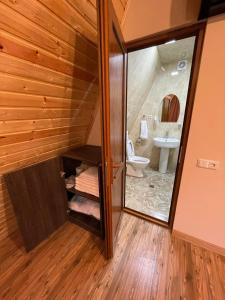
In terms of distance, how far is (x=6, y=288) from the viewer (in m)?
1.22

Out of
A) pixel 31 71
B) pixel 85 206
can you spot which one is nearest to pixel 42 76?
pixel 31 71

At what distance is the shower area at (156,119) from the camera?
7.61 ft

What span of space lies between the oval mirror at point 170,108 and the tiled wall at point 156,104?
0.06 meters

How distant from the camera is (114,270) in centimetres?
135

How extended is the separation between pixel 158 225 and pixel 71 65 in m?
1.94

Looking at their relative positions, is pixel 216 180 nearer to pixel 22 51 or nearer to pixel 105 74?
pixel 105 74

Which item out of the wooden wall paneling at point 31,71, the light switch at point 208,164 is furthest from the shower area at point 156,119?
the wooden wall paneling at point 31,71

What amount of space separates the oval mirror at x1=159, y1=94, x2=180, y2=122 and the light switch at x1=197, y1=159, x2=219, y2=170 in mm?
1921

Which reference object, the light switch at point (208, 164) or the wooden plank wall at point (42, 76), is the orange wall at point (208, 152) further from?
the wooden plank wall at point (42, 76)

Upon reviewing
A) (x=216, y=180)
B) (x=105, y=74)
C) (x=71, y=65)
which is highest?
(x=71, y=65)

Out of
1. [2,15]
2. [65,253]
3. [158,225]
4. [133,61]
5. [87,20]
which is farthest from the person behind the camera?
[133,61]

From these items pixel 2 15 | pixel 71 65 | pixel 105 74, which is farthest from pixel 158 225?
pixel 2 15

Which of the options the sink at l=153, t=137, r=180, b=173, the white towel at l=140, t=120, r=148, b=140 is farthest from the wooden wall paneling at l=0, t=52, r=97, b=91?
the white towel at l=140, t=120, r=148, b=140

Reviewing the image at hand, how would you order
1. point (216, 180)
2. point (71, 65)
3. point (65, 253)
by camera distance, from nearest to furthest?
1. point (71, 65)
2. point (216, 180)
3. point (65, 253)
